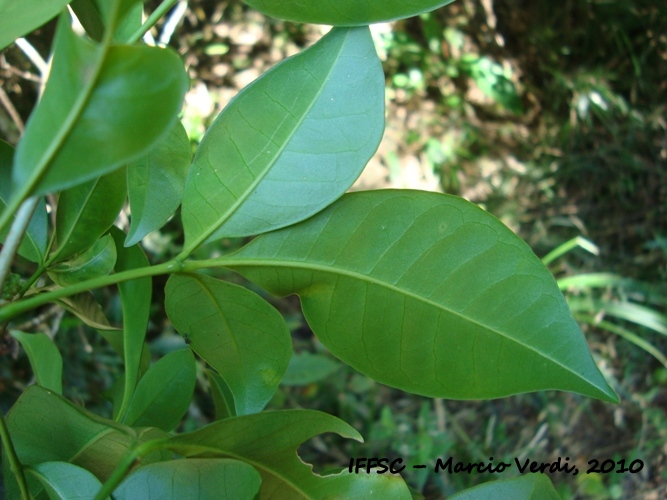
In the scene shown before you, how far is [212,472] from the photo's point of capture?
1.17 ft

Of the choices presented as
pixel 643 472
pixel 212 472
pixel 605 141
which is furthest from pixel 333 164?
pixel 605 141

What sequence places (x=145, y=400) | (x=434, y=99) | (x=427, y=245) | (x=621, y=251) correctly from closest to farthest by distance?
(x=427, y=245) → (x=145, y=400) → (x=621, y=251) → (x=434, y=99)

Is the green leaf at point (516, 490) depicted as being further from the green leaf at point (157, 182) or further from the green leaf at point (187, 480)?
the green leaf at point (157, 182)

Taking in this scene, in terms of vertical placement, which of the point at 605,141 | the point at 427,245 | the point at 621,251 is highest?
the point at 427,245

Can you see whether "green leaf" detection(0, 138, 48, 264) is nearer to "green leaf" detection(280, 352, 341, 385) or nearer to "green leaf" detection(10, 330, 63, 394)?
"green leaf" detection(10, 330, 63, 394)

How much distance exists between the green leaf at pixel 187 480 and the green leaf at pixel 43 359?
0.21 m

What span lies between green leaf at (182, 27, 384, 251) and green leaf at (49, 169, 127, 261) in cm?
8

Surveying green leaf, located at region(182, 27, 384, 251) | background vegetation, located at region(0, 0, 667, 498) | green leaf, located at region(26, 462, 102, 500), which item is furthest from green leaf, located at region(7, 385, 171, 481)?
background vegetation, located at region(0, 0, 667, 498)

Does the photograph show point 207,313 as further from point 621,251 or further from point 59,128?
point 621,251

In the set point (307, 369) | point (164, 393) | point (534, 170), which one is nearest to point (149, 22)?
point (164, 393)

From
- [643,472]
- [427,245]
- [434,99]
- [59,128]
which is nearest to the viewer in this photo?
[59,128]

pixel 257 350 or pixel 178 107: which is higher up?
pixel 178 107

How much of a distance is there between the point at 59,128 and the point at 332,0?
17 cm

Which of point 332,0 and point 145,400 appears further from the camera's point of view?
point 145,400
